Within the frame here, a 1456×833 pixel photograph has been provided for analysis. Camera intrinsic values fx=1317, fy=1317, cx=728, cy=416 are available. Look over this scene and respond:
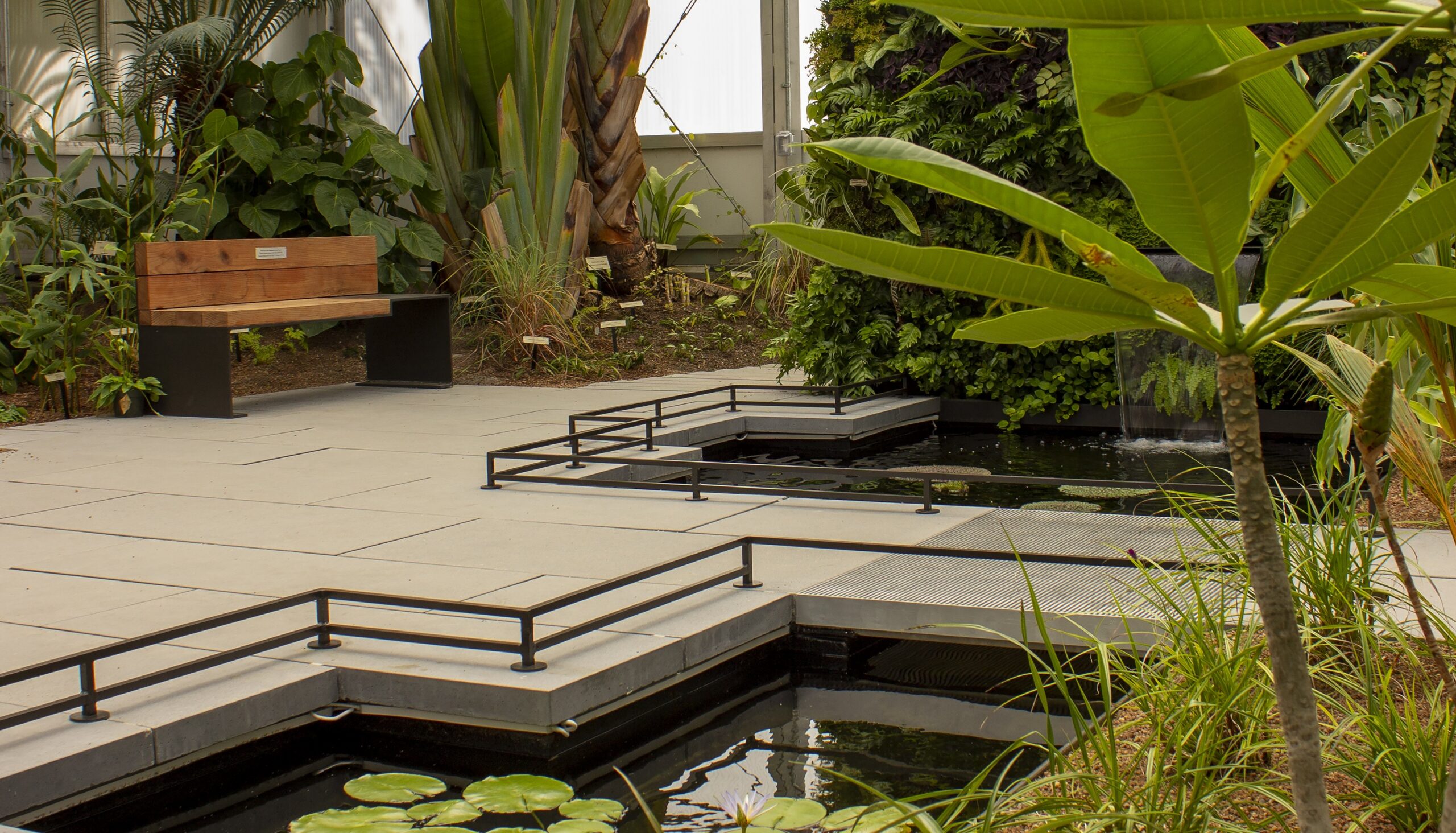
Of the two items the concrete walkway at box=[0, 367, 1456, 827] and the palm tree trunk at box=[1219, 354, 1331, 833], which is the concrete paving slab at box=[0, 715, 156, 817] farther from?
the palm tree trunk at box=[1219, 354, 1331, 833]

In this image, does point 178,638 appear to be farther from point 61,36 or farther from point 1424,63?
point 61,36

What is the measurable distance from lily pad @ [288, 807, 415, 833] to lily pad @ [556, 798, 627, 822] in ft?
1.05

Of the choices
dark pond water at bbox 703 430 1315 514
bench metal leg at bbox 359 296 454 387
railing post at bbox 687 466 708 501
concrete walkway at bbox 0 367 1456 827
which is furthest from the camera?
bench metal leg at bbox 359 296 454 387

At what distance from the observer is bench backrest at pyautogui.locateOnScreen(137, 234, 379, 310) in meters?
8.12

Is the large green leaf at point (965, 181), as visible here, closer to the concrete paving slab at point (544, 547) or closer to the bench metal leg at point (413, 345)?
the concrete paving slab at point (544, 547)

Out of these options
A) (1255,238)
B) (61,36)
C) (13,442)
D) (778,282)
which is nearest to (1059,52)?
(1255,238)

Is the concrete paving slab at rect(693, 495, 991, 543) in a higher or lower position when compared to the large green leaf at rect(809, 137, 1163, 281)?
lower

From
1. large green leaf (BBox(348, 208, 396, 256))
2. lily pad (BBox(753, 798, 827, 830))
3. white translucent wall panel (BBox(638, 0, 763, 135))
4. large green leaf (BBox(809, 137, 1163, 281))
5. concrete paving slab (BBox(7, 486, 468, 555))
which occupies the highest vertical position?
white translucent wall panel (BBox(638, 0, 763, 135))

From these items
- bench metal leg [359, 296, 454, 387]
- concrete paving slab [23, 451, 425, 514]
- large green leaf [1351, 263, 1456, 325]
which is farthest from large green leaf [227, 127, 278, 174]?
large green leaf [1351, 263, 1456, 325]

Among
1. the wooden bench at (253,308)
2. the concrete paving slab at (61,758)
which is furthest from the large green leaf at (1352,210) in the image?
the wooden bench at (253,308)

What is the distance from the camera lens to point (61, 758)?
2.74 meters

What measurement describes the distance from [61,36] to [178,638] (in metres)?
9.47

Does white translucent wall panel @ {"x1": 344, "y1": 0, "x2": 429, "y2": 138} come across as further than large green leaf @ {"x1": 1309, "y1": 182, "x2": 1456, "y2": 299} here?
Yes

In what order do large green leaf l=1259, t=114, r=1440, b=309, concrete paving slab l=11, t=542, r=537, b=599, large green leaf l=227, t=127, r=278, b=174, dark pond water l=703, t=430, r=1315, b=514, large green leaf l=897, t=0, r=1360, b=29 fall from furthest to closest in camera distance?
large green leaf l=227, t=127, r=278, b=174, dark pond water l=703, t=430, r=1315, b=514, concrete paving slab l=11, t=542, r=537, b=599, large green leaf l=1259, t=114, r=1440, b=309, large green leaf l=897, t=0, r=1360, b=29
